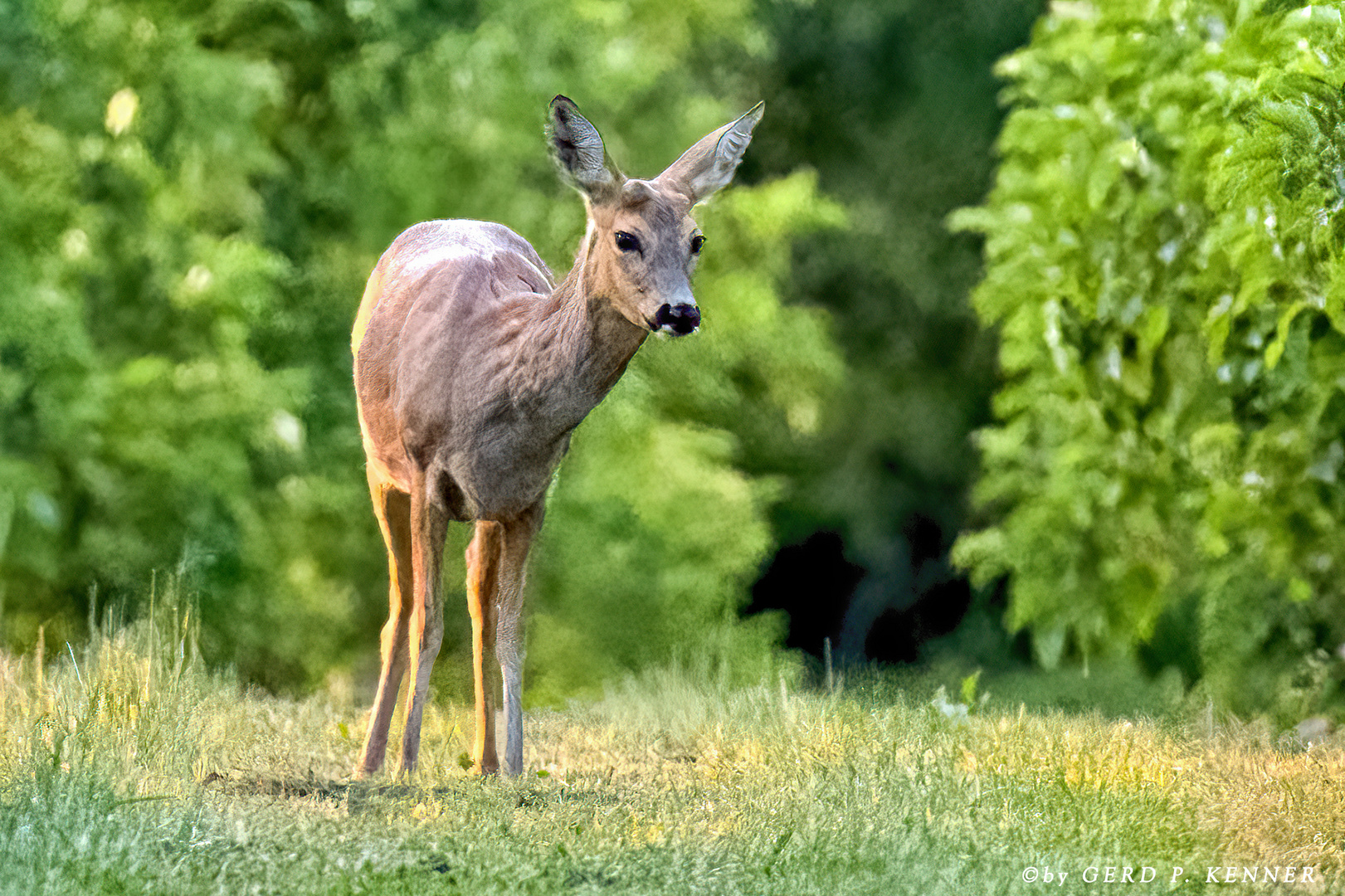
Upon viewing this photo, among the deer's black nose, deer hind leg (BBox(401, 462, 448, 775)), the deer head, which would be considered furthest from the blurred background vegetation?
the deer's black nose

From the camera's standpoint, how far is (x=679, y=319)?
5359 millimetres

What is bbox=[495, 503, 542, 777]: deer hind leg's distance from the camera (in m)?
6.48

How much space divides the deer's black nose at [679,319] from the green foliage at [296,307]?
6.12 m

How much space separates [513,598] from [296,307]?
20.8ft

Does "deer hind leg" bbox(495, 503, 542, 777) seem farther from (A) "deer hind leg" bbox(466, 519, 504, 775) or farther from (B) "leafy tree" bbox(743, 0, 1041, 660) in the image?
(B) "leafy tree" bbox(743, 0, 1041, 660)

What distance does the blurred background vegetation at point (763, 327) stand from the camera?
29.0ft

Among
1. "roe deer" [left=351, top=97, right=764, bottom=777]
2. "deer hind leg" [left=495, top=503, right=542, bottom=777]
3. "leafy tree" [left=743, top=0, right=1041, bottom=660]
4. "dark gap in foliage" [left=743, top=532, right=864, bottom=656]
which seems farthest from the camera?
"dark gap in foliage" [left=743, top=532, right=864, bottom=656]

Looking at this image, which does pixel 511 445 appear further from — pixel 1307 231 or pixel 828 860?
pixel 1307 231

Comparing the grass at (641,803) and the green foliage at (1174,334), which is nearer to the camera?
the grass at (641,803)

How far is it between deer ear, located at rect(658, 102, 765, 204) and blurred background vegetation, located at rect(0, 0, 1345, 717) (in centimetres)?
326

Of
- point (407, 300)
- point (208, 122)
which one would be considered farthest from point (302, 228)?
point (407, 300)

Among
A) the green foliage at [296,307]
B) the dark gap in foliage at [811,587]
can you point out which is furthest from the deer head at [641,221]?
the dark gap in foliage at [811,587]

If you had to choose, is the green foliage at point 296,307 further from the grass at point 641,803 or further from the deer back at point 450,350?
the deer back at point 450,350

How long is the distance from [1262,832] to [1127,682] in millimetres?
3959
